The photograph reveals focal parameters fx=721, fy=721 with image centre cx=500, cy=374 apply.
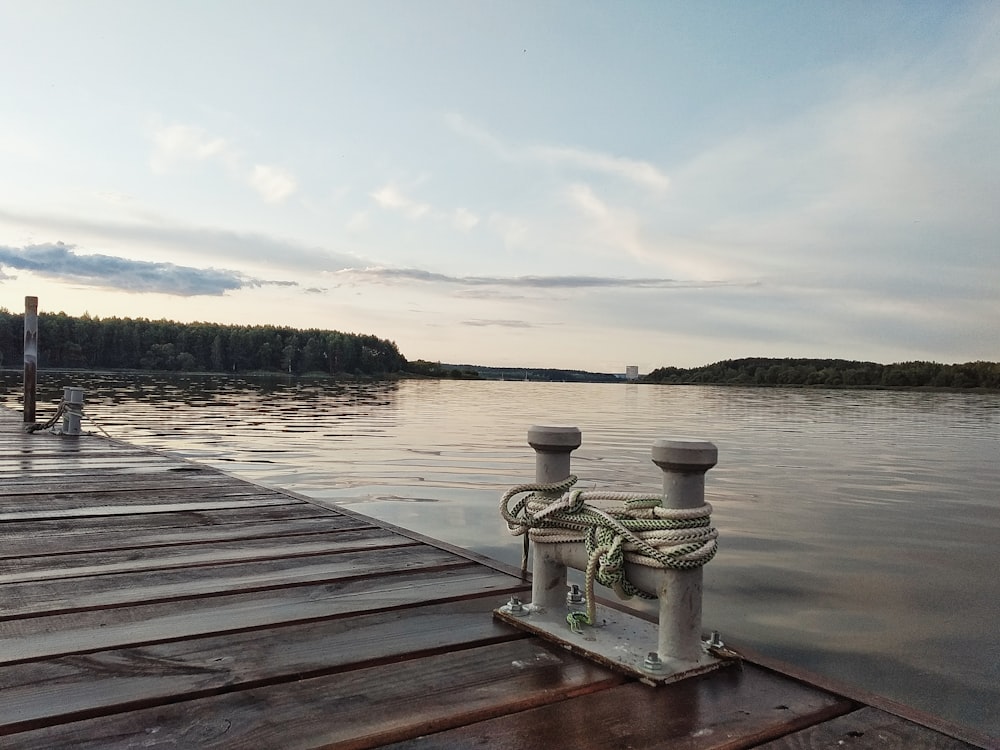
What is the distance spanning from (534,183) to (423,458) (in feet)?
32.3

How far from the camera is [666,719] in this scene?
195cm

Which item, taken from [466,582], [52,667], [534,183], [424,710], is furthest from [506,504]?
[534,183]

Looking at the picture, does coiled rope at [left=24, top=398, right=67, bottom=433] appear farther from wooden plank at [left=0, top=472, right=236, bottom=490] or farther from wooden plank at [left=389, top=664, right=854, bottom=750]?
wooden plank at [left=389, top=664, right=854, bottom=750]

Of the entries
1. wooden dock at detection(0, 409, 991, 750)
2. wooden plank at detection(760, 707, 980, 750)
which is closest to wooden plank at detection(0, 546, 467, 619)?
wooden dock at detection(0, 409, 991, 750)

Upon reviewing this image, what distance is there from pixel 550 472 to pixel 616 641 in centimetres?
64

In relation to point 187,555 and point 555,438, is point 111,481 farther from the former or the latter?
point 555,438

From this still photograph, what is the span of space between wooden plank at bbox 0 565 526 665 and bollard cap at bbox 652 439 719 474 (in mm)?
1175

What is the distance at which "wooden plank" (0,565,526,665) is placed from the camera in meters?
2.47

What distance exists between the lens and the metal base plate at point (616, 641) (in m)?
2.23

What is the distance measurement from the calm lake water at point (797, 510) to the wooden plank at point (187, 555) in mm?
2309

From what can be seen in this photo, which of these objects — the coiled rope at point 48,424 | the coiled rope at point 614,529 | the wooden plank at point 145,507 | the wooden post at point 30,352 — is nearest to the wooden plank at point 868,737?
the coiled rope at point 614,529

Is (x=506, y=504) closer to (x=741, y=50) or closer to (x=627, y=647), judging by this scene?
(x=627, y=647)

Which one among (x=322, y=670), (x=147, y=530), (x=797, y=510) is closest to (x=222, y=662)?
(x=322, y=670)

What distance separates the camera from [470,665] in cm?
231
